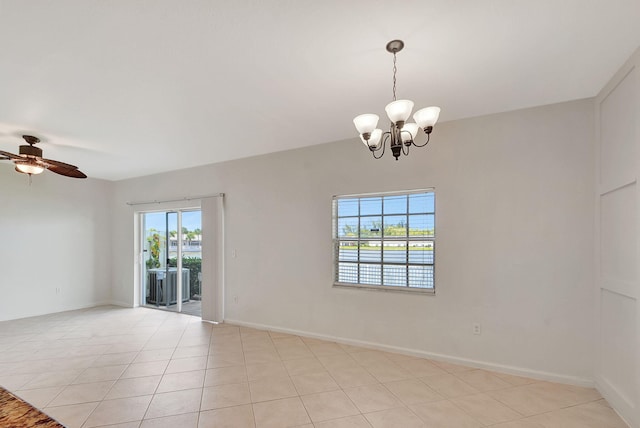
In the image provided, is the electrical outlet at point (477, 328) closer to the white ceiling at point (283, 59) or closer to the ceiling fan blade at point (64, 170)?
the white ceiling at point (283, 59)

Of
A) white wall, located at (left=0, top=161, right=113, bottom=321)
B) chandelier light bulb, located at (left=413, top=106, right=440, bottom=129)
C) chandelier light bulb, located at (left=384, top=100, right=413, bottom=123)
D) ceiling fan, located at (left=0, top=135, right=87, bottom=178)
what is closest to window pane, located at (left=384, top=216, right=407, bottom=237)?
chandelier light bulb, located at (left=413, top=106, right=440, bottom=129)

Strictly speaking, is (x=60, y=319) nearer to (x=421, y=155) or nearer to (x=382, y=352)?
(x=382, y=352)

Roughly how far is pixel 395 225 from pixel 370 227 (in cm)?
33

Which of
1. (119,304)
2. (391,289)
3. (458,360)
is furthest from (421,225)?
(119,304)

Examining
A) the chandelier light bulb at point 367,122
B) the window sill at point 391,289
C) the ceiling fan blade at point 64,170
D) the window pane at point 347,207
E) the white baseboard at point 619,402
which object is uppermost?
the chandelier light bulb at point 367,122

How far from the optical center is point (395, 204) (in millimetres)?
3822

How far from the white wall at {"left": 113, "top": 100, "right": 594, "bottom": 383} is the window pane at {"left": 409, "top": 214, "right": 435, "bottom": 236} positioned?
16 cm

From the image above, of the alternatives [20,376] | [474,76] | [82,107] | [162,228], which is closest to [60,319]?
[162,228]

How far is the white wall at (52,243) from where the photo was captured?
5230 mm

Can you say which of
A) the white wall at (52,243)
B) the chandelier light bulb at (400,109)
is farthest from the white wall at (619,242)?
the white wall at (52,243)

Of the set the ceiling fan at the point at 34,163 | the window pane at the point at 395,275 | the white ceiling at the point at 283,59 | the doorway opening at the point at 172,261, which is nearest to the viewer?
the white ceiling at the point at 283,59

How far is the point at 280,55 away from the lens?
2166 mm

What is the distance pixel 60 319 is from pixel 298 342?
4.31m

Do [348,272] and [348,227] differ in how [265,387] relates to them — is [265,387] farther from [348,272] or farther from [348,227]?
[348,227]
